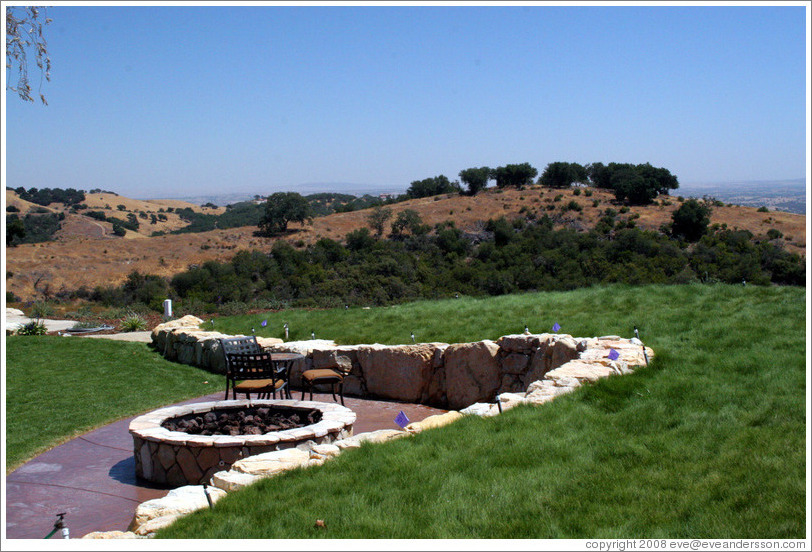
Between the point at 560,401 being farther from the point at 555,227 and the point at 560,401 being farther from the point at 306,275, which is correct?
the point at 555,227

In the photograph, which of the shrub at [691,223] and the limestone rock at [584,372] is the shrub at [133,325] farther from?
the shrub at [691,223]

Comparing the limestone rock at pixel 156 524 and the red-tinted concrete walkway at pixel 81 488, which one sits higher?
the limestone rock at pixel 156 524

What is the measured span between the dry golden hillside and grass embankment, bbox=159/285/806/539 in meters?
34.0

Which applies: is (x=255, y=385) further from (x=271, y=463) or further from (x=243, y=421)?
(x=271, y=463)

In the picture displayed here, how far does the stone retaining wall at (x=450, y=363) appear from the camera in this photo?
9.55m

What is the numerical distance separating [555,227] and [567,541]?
Answer: 44.4 meters

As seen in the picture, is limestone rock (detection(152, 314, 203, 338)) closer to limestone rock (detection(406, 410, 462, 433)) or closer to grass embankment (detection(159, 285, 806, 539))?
limestone rock (detection(406, 410, 462, 433))

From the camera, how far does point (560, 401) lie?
260 inches

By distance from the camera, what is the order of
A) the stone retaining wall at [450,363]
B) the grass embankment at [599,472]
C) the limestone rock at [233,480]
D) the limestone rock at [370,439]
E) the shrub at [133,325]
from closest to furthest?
the grass embankment at [599,472]
the limestone rock at [233,480]
the limestone rock at [370,439]
the stone retaining wall at [450,363]
the shrub at [133,325]

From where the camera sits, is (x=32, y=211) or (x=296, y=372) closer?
(x=296, y=372)

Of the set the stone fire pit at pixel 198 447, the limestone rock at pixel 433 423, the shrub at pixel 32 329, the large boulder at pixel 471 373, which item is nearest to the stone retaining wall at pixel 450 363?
the large boulder at pixel 471 373

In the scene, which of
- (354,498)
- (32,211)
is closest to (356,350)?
(354,498)

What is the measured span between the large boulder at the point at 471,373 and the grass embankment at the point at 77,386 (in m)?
4.10

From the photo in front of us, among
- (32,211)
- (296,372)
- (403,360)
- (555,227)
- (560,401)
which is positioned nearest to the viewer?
A: (560,401)
